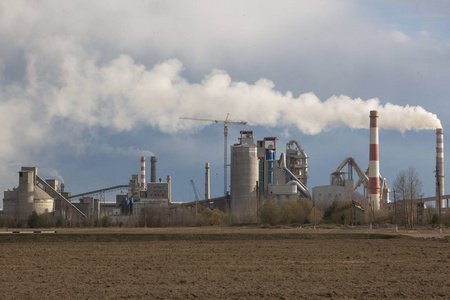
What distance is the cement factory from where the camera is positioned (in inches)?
3415

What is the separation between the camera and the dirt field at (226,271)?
17047 millimetres

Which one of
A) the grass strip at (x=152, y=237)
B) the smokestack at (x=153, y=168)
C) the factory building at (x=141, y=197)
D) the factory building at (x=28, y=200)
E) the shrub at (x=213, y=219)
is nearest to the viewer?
the grass strip at (x=152, y=237)

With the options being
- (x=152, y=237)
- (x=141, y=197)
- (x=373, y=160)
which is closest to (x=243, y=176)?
(x=373, y=160)

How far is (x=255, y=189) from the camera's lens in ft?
310

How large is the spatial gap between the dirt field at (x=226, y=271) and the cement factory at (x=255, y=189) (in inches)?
1934

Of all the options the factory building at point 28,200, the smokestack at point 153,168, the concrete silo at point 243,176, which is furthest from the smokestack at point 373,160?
the smokestack at point 153,168

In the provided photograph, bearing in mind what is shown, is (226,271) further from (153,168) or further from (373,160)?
(153,168)

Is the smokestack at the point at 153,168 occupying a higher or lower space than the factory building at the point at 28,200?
higher

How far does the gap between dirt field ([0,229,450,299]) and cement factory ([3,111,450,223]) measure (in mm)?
49132

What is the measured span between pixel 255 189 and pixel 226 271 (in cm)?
7293

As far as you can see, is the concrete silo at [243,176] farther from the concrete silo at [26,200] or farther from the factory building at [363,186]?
the concrete silo at [26,200]

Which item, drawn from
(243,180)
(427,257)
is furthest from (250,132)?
(427,257)

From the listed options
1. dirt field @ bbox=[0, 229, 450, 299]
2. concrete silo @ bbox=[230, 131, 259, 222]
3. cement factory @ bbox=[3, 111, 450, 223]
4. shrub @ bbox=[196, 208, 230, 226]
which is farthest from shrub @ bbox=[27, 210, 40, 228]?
dirt field @ bbox=[0, 229, 450, 299]

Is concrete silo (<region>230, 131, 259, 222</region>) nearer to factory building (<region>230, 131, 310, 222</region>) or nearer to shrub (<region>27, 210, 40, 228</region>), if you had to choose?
factory building (<region>230, 131, 310, 222</region>)
